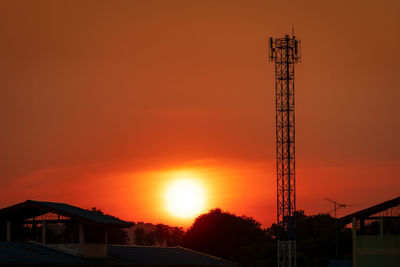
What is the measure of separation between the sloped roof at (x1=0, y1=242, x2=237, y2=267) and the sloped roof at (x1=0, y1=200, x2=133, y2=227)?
2.82 meters

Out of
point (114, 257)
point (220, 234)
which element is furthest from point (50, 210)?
point (220, 234)

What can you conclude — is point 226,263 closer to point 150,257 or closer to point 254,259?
point 150,257

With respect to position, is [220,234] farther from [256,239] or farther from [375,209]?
[375,209]

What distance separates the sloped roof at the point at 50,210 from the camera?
6112 centimetres

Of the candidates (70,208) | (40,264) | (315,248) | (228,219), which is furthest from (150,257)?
(228,219)

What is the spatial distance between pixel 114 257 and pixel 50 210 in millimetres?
6763

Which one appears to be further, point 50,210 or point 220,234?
point 220,234

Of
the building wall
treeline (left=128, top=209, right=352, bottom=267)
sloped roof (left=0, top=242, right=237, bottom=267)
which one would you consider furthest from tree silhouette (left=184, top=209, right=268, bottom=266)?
the building wall

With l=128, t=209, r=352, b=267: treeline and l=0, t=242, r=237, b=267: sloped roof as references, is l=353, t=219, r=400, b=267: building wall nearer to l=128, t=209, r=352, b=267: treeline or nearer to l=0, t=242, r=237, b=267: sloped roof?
l=0, t=242, r=237, b=267: sloped roof

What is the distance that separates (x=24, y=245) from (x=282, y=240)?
5140cm

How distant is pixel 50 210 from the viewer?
2435 inches

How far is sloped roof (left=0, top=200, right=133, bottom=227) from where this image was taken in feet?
201

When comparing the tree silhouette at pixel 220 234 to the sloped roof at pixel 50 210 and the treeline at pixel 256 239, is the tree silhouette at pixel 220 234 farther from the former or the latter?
the sloped roof at pixel 50 210

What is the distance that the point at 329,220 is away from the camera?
460 ft
